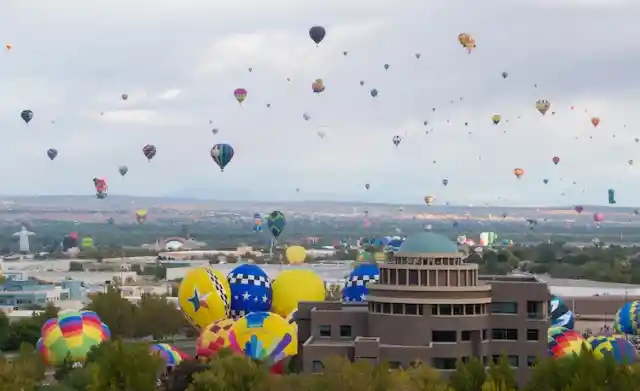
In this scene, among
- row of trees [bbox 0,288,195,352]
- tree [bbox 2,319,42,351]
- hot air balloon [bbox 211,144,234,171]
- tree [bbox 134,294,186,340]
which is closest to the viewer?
tree [bbox 2,319,42,351]

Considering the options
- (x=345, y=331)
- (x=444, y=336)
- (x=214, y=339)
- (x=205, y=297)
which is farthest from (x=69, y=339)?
(x=444, y=336)

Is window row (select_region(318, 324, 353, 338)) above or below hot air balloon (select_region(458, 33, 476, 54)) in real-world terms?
below

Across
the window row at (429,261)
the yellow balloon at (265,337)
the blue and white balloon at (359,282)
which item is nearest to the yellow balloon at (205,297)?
the blue and white balloon at (359,282)

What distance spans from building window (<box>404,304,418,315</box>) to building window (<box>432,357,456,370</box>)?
5.55ft

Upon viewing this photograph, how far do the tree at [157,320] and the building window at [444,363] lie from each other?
100.0 feet

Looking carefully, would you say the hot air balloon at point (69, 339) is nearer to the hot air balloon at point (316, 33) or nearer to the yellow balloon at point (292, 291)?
the yellow balloon at point (292, 291)

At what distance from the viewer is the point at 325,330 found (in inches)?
1809

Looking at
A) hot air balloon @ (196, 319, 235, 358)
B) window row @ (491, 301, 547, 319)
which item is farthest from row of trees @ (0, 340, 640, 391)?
hot air balloon @ (196, 319, 235, 358)

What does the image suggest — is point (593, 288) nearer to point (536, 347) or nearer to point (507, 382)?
point (536, 347)

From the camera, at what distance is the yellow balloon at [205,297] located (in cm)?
5681

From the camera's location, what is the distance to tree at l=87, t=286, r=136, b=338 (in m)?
70.1

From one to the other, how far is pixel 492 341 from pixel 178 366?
10892 mm

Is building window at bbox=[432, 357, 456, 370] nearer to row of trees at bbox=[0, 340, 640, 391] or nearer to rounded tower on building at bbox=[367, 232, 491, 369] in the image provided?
rounded tower on building at bbox=[367, 232, 491, 369]

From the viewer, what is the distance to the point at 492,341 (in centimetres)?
4497
